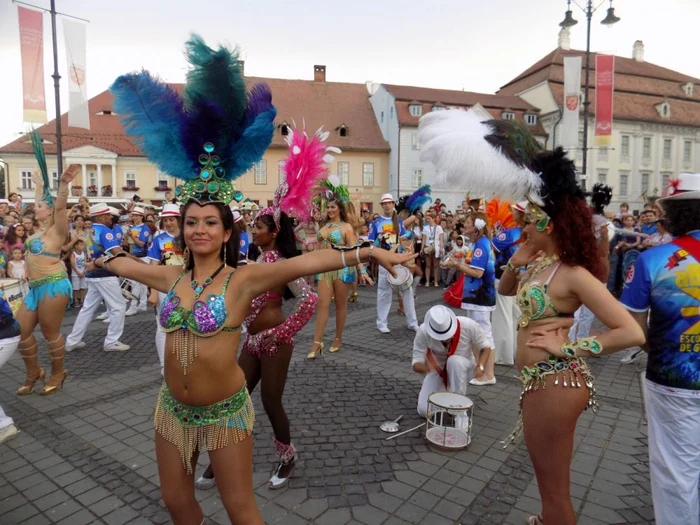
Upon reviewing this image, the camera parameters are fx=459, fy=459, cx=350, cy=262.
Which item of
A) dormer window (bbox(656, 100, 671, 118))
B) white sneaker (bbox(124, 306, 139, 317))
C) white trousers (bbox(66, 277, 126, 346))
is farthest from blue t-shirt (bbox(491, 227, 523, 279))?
dormer window (bbox(656, 100, 671, 118))

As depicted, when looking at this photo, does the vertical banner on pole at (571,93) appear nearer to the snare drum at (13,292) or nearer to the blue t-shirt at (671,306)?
the blue t-shirt at (671,306)

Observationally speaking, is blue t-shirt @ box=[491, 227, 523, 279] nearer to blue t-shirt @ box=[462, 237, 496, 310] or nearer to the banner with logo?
blue t-shirt @ box=[462, 237, 496, 310]

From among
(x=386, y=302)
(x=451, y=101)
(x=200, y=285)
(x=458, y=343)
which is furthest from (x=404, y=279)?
(x=451, y=101)

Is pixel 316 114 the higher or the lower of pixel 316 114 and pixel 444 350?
the higher

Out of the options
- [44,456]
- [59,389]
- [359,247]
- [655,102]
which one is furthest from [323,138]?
[655,102]

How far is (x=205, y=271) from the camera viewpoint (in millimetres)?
2424

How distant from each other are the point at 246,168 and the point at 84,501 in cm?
264

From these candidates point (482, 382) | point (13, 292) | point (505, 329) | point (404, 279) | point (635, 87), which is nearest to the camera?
point (482, 382)

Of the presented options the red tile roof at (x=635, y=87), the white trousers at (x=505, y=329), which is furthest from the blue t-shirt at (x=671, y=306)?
the red tile roof at (x=635, y=87)

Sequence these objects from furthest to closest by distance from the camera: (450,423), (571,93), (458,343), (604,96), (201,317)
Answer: (604,96) → (571,93) → (458,343) → (450,423) → (201,317)

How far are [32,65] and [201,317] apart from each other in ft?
52.2

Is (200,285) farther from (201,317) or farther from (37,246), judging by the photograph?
(37,246)

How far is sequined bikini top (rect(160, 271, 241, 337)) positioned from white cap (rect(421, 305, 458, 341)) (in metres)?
2.56

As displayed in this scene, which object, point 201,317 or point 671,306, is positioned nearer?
point 201,317
